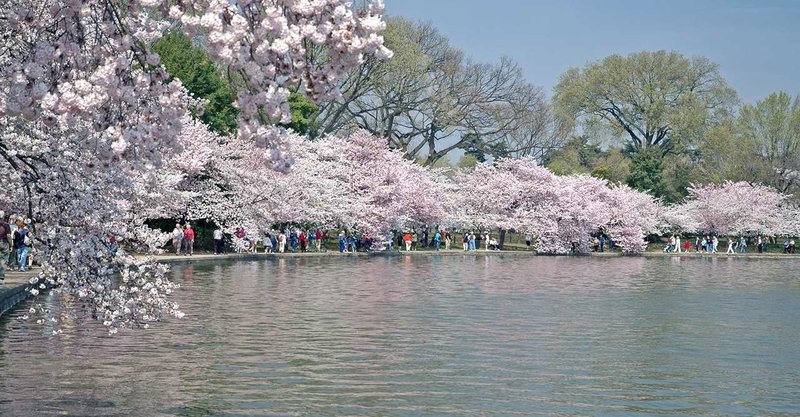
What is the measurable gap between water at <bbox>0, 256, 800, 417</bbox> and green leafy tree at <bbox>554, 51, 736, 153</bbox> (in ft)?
227

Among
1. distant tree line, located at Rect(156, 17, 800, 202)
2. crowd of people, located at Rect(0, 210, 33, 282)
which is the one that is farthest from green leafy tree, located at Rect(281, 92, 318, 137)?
crowd of people, located at Rect(0, 210, 33, 282)

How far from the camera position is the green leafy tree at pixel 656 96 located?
101 m

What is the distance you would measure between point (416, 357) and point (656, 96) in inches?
3457

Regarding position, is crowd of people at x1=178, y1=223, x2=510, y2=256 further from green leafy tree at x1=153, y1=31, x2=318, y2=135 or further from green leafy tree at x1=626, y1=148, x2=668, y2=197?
green leafy tree at x1=626, y1=148, x2=668, y2=197

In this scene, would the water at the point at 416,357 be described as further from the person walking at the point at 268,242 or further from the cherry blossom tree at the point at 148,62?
the person walking at the point at 268,242

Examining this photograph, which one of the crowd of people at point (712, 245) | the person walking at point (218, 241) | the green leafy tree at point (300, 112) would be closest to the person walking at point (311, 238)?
the green leafy tree at point (300, 112)

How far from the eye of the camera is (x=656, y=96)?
102625mm

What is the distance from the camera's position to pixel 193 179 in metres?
53.5

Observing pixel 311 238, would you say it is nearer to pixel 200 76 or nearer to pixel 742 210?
pixel 200 76

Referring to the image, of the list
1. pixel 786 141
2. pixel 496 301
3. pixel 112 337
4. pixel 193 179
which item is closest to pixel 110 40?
pixel 112 337

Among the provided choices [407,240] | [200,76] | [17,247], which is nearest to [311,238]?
[407,240]

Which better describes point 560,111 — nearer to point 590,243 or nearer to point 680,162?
point 680,162

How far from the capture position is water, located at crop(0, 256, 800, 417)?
48.3 ft

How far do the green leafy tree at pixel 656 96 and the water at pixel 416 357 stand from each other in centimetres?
6916
